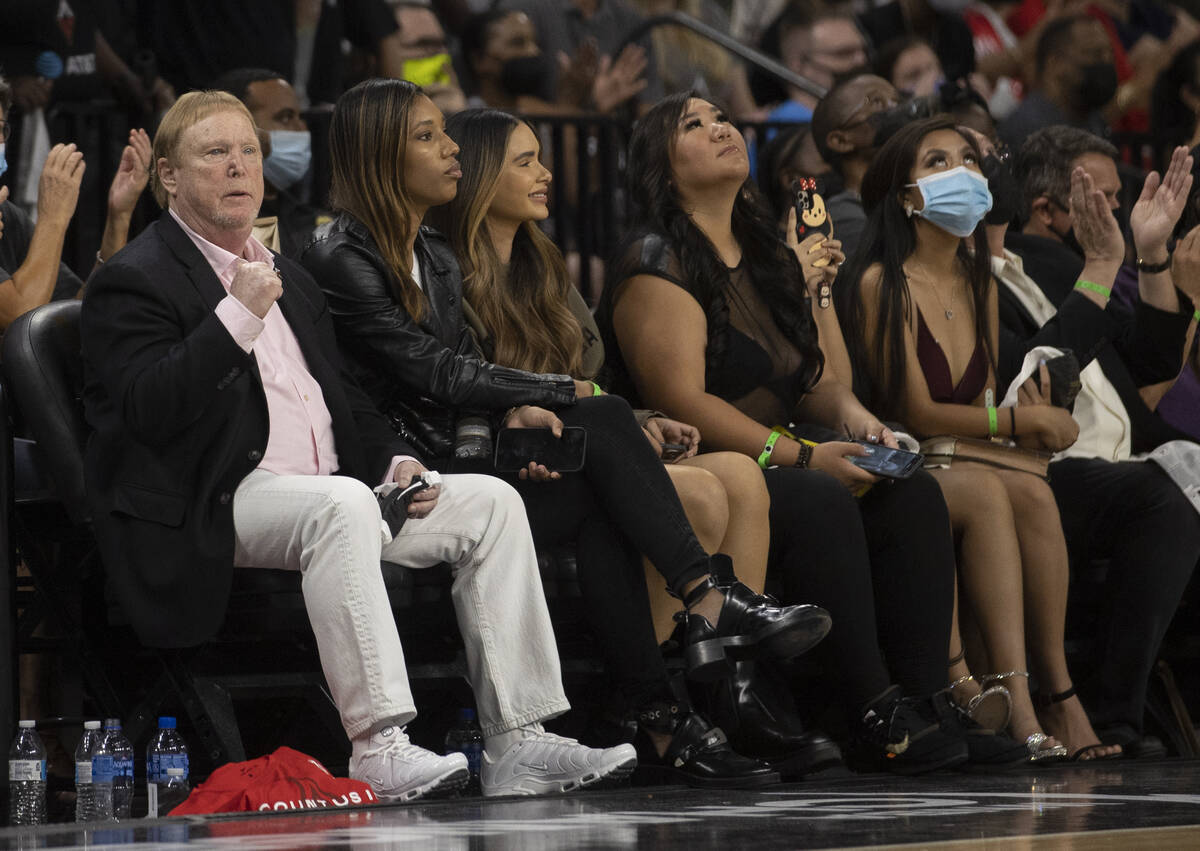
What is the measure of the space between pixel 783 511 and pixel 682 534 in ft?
1.51

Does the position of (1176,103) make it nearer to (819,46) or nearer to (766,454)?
(819,46)

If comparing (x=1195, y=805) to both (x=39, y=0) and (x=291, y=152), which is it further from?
(x=39, y=0)

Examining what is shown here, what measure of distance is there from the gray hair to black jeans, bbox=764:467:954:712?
1881 mm

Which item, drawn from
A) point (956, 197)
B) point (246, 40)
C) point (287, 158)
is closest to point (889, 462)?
point (956, 197)

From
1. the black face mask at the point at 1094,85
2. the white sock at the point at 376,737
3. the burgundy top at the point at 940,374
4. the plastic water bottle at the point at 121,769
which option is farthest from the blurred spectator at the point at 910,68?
the plastic water bottle at the point at 121,769

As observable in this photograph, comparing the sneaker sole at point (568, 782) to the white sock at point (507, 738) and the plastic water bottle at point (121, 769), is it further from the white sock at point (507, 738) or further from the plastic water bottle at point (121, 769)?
the plastic water bottle at point (121, 769)

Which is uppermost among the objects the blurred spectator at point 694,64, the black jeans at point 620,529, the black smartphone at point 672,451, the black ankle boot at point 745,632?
the blurred spectator at point 694,64

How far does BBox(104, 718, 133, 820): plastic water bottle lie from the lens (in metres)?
3.71

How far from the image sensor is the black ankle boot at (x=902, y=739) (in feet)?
13.8

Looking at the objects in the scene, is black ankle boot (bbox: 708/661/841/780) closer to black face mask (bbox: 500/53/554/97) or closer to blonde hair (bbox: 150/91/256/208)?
blonde hair (bbox: 150/91/256/208)

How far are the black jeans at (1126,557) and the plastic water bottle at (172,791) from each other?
98.8 inches

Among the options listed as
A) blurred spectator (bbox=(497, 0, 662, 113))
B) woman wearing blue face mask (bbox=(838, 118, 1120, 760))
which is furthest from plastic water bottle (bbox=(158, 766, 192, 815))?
blurred spectator (bbox=(497, 0, 662, 113))

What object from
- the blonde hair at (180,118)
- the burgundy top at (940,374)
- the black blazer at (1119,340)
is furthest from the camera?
the black blazer at (1119,340)

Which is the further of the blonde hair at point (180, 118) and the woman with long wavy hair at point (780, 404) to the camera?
the woman with long wavy hair at point (780, 404)
